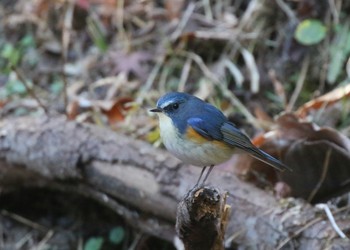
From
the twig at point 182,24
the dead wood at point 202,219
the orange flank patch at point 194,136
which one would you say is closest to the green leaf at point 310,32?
the twig at point 182,24

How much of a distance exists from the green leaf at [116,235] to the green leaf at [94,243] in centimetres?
9

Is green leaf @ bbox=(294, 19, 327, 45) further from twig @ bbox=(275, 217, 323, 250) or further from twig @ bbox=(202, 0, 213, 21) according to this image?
twig @ bbox=(275, 217, 323, 250)

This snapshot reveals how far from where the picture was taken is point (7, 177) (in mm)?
4707

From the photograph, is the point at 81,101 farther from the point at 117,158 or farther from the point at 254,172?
the point at 254,172

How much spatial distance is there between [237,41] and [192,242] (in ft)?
11.1

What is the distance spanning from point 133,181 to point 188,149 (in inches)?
43.5

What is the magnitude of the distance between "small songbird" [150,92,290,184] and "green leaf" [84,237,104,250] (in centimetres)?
188

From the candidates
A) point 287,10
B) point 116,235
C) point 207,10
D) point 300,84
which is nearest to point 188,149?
point 116,235

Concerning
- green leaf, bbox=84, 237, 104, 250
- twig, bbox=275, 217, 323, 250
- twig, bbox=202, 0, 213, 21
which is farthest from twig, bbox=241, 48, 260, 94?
twig, bbox=275, 217, 323, 250

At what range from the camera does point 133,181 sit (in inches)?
159

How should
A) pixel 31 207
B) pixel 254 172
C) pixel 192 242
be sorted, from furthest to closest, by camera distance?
1. pixel 31 207
2. pixel 254 172
3. pixel 192 242

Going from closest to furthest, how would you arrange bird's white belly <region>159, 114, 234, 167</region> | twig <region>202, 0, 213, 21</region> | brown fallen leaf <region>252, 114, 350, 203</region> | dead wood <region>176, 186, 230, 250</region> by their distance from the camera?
dead wood <region>176, 186, 230, 250</region> → bird's white belly <region>159, 114, 234, 167</region> → brown fallen leaf <region>252, 114, 350, 203</region> → twig <region>202, 0, 213, 21</region>

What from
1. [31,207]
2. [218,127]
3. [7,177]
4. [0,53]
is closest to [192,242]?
[218,127]

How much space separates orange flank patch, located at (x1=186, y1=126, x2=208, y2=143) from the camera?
3.07m
